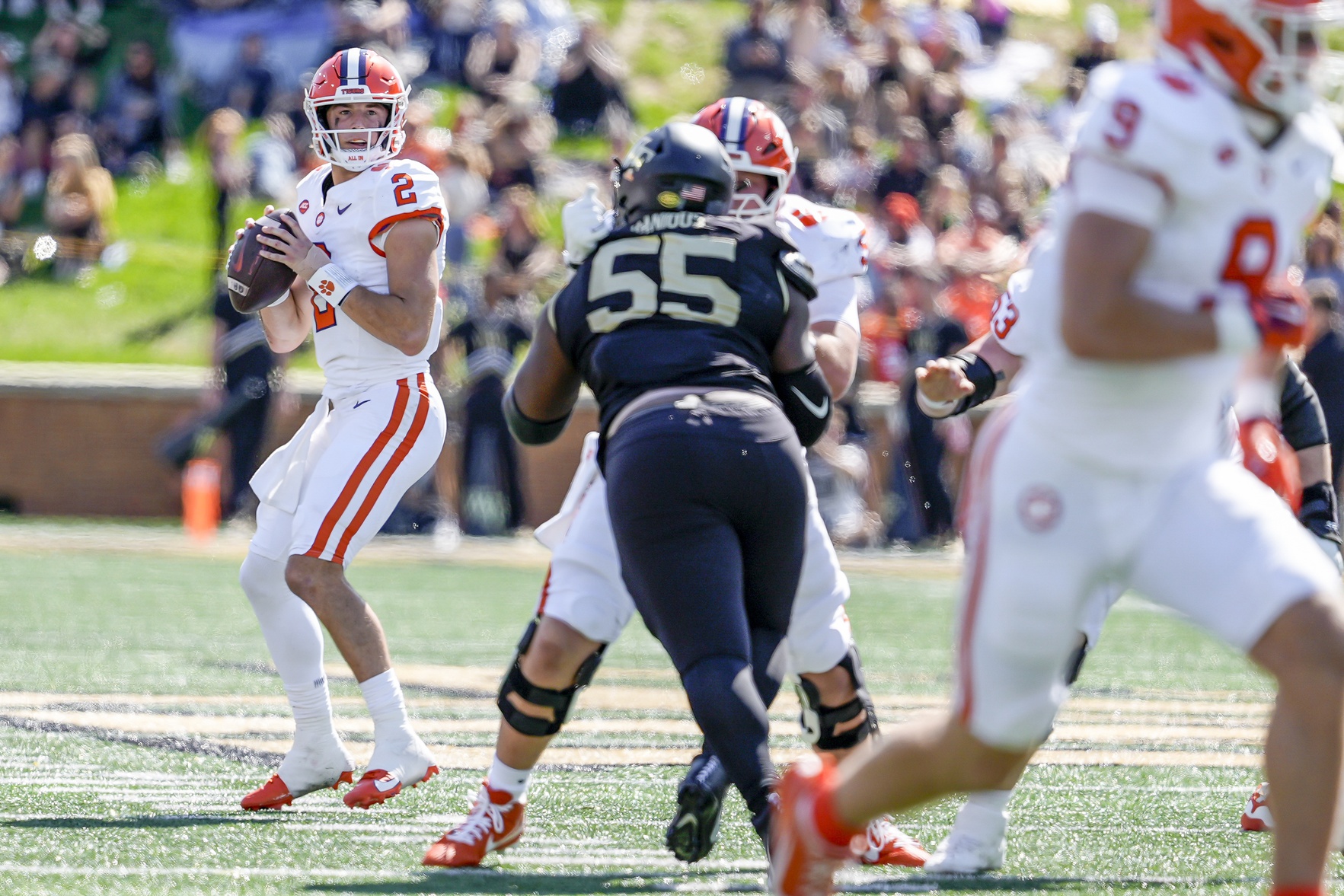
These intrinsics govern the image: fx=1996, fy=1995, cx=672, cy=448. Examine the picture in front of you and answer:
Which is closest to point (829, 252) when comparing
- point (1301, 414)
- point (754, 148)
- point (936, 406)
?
point (754, 148)

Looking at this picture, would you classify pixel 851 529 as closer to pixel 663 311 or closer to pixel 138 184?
pixel 138 184

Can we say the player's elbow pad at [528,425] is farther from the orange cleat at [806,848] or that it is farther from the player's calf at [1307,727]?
the player's calf at [1307,727]

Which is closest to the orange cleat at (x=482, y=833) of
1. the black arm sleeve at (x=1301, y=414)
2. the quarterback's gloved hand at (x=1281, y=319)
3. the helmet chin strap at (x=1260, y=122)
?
the quarterback's gloved hand at (x=1281, y=319)

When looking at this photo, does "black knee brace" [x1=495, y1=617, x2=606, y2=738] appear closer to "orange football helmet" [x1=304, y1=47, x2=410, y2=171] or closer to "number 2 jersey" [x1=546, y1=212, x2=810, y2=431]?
"number 2 jersey" [x1=546, y1=212, x2=810, y2=431]

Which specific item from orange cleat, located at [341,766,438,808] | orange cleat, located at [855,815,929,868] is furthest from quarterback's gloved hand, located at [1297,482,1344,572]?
orange cleat, located at [341,766,438,808]

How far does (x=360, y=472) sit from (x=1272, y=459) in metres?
2.41

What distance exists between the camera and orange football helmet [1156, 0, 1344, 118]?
10.3 feet

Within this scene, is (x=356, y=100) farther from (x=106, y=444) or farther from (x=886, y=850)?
(x=106, y=444)

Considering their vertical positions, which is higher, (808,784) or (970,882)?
(808,784)

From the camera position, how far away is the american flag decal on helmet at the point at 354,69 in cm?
542

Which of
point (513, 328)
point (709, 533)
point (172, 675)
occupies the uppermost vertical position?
point (709, 533)

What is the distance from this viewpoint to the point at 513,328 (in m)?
15.1

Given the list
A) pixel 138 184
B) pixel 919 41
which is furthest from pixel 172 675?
pixel 919 41

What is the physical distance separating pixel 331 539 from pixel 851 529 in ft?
33.5
